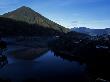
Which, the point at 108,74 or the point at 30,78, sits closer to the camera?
the point at 30,78

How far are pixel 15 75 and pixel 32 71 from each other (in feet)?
34.0

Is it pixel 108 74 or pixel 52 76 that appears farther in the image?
pixel 108 74

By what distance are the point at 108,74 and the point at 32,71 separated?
28.6m

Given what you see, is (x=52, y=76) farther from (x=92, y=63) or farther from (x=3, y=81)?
(x=92, y=63)

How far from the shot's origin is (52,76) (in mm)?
72375

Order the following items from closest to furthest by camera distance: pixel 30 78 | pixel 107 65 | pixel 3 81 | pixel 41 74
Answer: pixel 3 81 → pixel 30 78 → pixel 41 74 → pixel 107 65

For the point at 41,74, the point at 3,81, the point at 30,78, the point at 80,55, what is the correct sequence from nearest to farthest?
the point at 3,81, the point at 30,78, the point at 41,74, the point at 80,55

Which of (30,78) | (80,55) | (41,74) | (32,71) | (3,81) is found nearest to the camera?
(3,81)

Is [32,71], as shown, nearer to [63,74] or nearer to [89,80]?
[63,74]

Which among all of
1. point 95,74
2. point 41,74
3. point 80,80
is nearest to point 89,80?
point 80,80

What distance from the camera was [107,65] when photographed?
3738 inches

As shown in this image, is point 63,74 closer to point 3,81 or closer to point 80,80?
point 80,80

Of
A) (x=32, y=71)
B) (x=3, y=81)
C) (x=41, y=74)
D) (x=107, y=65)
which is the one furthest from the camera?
(x=107, y=65)

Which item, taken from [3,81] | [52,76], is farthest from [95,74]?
[3,81]
